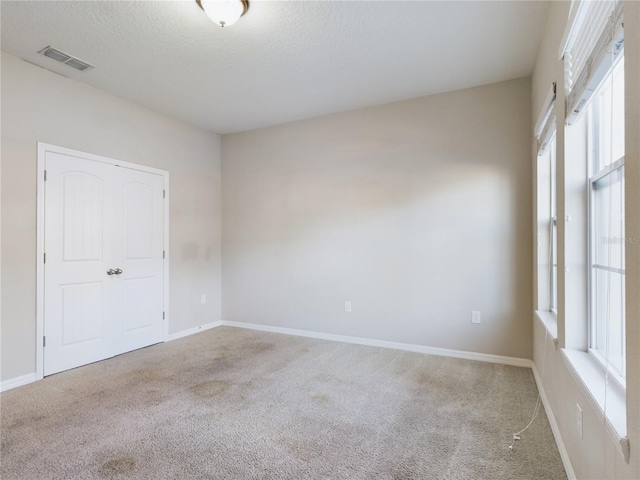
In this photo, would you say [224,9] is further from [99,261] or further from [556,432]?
[556,432]

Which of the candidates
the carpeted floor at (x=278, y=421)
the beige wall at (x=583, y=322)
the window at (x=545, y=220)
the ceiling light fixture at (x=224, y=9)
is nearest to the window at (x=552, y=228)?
the window at (x=545, y=220)

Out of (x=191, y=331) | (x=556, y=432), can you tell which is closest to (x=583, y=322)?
(x=556, y=432)

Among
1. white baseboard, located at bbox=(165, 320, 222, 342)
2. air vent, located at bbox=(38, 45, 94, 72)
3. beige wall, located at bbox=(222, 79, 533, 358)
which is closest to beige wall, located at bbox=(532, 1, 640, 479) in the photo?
beige wall, located at bbox=(222, 79, 533, 358)

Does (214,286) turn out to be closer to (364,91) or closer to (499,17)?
(364,91)

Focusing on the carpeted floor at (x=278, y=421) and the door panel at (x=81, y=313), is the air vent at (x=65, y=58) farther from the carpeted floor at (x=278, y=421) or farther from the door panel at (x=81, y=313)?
the carpeted floor at (x=278, y=421)

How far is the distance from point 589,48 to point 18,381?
174 inches

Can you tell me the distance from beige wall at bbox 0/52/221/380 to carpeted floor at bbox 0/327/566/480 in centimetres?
77

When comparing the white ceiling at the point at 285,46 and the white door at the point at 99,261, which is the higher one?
the white ceiling at the point at 285,46

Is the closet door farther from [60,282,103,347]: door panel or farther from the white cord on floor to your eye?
the white cord on floor

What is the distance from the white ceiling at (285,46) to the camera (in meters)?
2.34

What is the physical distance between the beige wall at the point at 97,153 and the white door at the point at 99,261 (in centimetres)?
15

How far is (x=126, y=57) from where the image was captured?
290 centimetres

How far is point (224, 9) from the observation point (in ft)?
7.06

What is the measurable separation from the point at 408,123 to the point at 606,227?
8.36 feet
